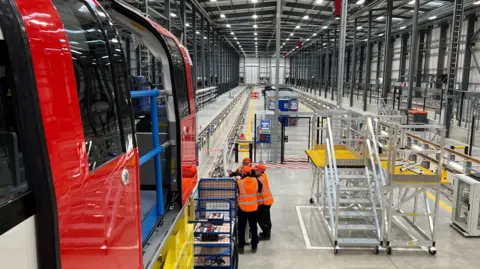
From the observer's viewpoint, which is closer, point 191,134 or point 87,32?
point 87,32

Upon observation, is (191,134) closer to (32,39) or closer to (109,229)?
(109,229)

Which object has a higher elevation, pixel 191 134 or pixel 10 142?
pixel 10 142

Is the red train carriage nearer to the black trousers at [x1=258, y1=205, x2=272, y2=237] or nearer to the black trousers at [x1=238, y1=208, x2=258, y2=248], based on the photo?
the black trousers at [x1=238, y1=208, x2=258, y2=248]

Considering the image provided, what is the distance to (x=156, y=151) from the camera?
3.05 metres

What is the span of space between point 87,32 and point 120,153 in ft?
2.15

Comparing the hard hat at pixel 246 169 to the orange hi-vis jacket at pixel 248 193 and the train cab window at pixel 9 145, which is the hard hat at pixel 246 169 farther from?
the train cab window at pixel 9 145

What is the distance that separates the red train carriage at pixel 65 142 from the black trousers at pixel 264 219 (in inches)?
199

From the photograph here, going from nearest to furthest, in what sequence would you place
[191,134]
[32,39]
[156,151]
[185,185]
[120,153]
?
[32,39], [120,153], [156,151], [185,185], [191,134]

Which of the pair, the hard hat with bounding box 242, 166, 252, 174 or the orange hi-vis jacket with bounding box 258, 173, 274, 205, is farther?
Result: the orange hi-vis jacket with bounding box 258, 173, 274, 205

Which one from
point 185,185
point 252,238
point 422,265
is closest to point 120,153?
point 185,185

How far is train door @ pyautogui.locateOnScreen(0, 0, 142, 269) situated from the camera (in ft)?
4.05

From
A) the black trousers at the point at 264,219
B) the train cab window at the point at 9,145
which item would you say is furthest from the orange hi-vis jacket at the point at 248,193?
the train cab window at the point at 9,145

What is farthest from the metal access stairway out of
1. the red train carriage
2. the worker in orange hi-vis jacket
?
the red train carriage

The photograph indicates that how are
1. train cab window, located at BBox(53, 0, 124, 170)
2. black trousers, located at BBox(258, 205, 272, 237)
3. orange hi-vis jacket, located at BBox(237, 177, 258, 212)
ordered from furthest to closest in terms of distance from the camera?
1. black trousers, located at BBox(258, 205, 272, 237)
2. orange hi-vis jacket, located at BBox(237, 177, 258, 212)
3. train cab window, located at BBox(53, 0, 124, 170)
